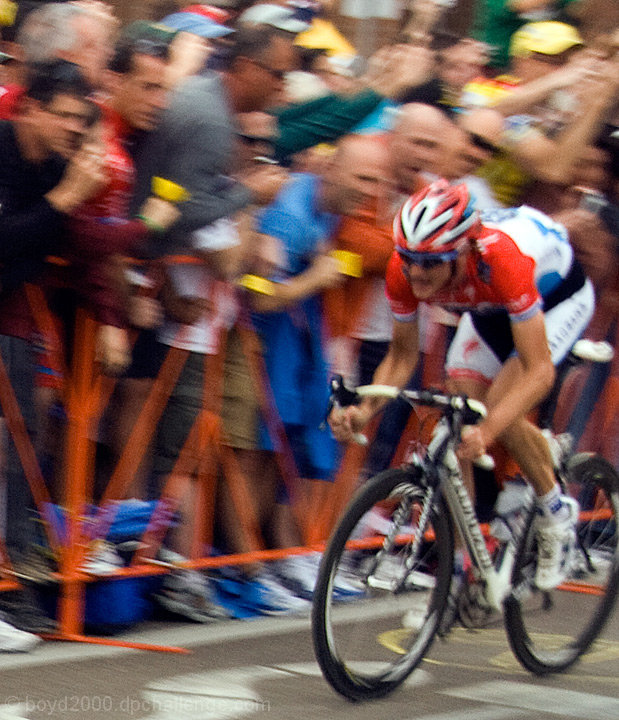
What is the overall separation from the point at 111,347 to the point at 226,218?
82cm

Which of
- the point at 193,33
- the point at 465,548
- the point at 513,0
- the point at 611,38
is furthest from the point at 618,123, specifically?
the point at 465,548

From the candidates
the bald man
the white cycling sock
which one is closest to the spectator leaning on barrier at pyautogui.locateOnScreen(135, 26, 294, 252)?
the bald man

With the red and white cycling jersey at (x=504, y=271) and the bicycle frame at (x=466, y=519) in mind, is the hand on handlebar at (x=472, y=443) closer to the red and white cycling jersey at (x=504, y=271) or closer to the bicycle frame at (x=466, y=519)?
the bicycle frame at (x=466, y=519)

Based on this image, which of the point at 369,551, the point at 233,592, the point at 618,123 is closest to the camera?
the point at 369,551

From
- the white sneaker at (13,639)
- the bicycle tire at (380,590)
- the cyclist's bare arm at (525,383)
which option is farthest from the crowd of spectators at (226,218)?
the cyclist's bare arm at (525,383)

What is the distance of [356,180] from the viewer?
6.13m

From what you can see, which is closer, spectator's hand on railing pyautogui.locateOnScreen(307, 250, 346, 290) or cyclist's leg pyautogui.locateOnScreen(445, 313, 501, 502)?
cyclist's leg pyautogui.locateOnScreen(445, 313, 501, 502)

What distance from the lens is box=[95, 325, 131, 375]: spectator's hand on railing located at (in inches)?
205

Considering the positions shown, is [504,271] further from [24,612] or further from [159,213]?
[24,612]

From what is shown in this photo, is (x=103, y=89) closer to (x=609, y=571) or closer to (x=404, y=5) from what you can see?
(x=609, y=571)

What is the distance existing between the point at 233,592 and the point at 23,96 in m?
2.30

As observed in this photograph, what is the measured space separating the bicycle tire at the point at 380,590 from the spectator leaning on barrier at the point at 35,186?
1402mm

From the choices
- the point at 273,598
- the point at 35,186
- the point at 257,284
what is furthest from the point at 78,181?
the point at 273,598

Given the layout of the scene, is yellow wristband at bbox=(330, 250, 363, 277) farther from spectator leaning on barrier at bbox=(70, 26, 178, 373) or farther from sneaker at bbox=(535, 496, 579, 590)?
sneaker at bbox=(535, 496, 579, 590)
